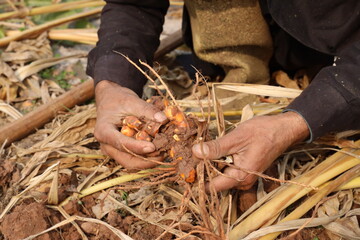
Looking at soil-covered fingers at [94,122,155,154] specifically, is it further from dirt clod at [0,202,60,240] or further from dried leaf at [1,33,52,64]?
dried leaf at [1,33,52,64]

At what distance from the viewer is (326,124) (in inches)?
58.4

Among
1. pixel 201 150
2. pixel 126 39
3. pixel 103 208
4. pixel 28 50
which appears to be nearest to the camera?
pixel 201 150

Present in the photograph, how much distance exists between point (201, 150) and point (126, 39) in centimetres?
90

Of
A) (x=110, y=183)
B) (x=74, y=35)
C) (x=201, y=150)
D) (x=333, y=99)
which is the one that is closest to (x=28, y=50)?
(x=74, y=35)

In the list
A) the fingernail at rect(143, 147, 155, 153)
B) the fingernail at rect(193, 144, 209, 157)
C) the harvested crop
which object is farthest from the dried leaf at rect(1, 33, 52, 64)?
the fingernail at rect(193, 144, 209, 157)

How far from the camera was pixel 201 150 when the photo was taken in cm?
129

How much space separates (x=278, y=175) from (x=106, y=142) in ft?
2.37

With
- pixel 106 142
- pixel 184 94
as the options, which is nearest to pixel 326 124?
pixel 106 142

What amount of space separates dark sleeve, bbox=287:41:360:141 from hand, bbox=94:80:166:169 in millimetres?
526

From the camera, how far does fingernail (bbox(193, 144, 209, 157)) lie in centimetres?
129

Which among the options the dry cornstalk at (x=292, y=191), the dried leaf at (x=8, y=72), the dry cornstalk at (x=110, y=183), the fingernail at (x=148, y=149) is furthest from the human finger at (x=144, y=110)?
the dried leaf at (x=8, y=72)

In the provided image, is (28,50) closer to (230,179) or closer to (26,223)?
(26,223)

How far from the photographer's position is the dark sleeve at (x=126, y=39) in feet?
6.13

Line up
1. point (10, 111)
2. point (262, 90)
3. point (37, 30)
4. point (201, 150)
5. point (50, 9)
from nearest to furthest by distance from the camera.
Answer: point (201, 150)
point (262, 90)
point (10, 111)
point (37, 30)
point (50, 9)
